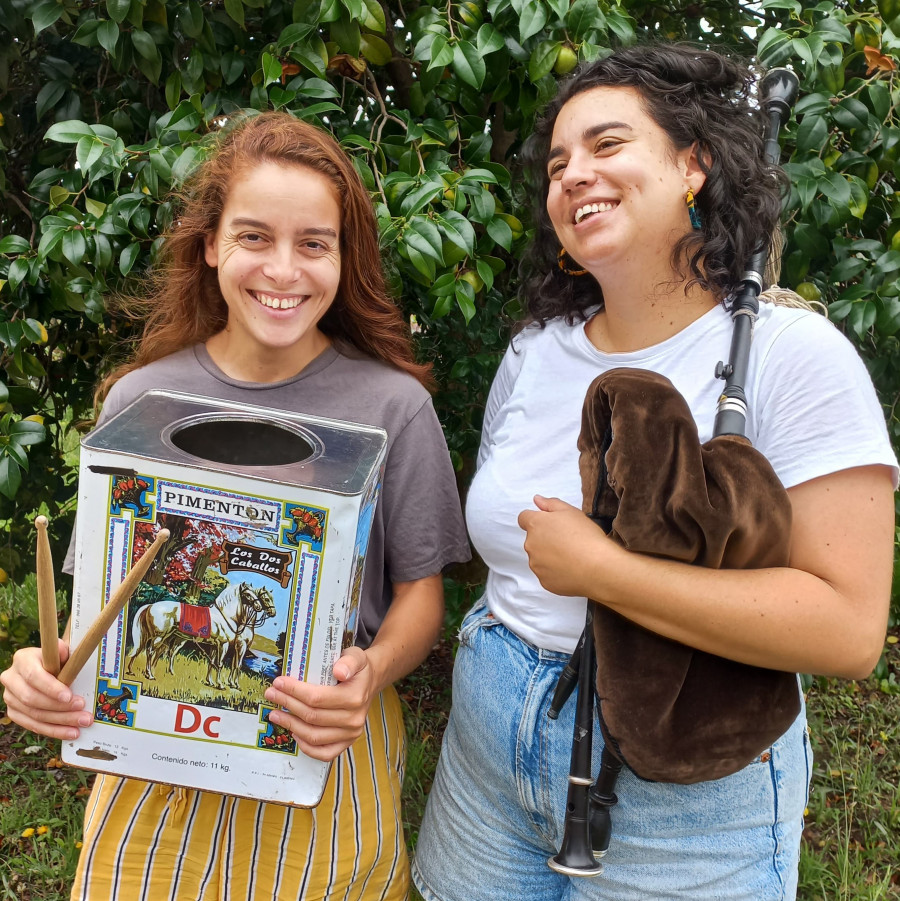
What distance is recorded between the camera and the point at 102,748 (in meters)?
1.12

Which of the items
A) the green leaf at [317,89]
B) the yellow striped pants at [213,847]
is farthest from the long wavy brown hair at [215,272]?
the yellow striped pants at [213,847]

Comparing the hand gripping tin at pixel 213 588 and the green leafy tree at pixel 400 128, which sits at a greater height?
the green leafy tree at pixel 400 128

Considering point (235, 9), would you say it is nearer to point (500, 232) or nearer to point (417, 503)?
point (500, 232)

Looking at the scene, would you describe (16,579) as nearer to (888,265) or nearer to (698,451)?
(698,451)

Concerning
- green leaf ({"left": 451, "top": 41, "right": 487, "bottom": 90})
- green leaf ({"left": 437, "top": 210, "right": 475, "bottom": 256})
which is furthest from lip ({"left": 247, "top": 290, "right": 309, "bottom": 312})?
green leaf ({"left": 451, "top": 41, "right": 487, "bottom": 90})

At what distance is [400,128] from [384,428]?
33.0 inches

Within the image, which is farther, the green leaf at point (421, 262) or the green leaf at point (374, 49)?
the green leaf at point (374, 49)

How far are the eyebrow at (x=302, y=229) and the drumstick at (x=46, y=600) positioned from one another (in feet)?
1.94

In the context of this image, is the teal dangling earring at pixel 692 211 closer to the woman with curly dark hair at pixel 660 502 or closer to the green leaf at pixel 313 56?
the woman with curly dark hair at pixel 660 502

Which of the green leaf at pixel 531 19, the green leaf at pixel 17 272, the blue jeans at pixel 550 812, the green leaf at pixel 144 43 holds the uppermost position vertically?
the green leaf at pixel 531 19

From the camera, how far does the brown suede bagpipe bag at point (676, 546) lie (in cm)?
103

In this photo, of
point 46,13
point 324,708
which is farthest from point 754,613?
point 46,13

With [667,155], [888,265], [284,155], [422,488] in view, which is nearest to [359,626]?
[422,488]

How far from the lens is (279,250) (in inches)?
52.2
